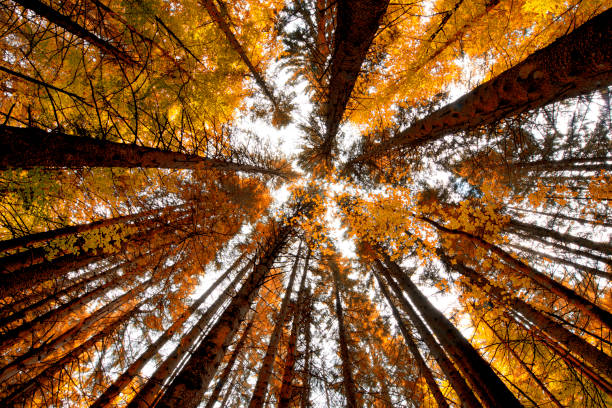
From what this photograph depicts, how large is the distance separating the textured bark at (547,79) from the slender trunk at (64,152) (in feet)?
14.0

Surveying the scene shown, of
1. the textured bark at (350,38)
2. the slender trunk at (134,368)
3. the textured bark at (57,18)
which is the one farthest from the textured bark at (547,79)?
the slender trunk at (134,368)

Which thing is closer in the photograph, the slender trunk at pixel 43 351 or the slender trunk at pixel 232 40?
the slender trunk at pixel 43 351

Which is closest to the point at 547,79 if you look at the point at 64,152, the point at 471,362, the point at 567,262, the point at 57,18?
the point at 471,362

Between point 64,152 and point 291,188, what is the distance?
8535 millimetres

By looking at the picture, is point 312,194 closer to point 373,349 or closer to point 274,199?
point 274,199

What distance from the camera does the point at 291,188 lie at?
10.6 metres

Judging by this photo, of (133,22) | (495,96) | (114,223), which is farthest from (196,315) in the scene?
(495,96)

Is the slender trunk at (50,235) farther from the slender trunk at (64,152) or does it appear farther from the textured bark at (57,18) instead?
the textured bark at (57,18)

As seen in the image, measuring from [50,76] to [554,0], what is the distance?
449 inches

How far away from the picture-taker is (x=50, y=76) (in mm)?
5758

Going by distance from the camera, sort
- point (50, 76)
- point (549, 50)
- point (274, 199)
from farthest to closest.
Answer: point (274, 199)
point (50, 76)
point (549, 50)

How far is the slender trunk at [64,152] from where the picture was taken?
80.6 inches

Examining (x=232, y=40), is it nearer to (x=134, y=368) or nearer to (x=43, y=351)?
(x=43, y=351)

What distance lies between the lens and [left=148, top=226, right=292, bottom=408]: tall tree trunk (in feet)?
7.43
